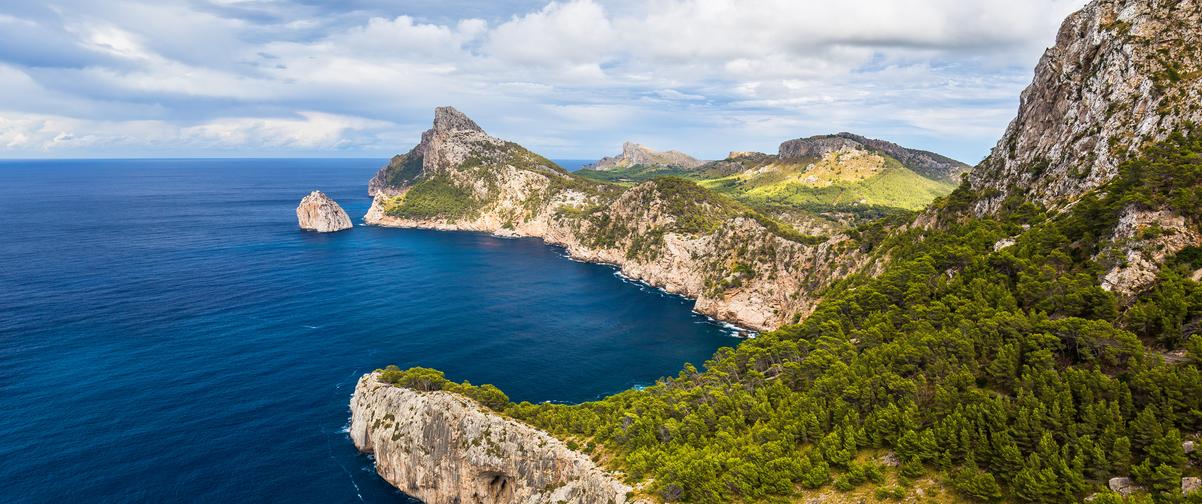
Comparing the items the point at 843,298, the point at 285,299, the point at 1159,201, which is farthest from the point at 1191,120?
the point at 285,299

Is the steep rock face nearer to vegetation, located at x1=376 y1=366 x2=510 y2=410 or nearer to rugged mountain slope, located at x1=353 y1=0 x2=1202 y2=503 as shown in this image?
rugged mountain slope, located at x1=353 y1=0 x2=1202 y2=503

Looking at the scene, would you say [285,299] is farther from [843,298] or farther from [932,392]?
[932,392]

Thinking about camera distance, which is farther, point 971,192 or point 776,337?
point 971,192

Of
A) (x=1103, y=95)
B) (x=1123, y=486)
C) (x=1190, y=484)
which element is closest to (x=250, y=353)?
(x=1123, y=486)

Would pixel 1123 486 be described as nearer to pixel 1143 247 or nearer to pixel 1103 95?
pixel 1143 247

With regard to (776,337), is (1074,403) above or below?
above

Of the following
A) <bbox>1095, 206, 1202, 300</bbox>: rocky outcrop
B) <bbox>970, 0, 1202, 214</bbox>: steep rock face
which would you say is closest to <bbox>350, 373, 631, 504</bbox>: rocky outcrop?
<bbox>1095, 206, 1202, 300</bbox>: rocky outcrop
